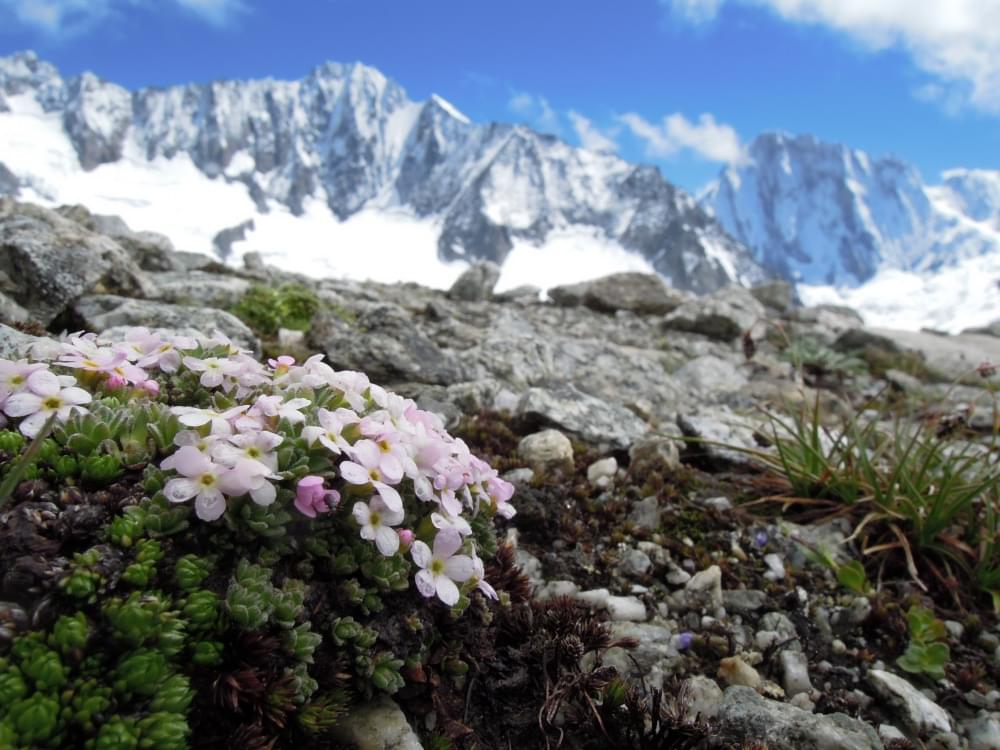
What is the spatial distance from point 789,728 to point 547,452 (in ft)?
9.07

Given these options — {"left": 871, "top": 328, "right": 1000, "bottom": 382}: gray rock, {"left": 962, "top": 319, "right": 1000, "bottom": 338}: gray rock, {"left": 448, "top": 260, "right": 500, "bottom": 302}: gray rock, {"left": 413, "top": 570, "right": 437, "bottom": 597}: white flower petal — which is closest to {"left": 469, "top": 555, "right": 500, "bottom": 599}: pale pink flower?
{"left": 413, "top": 570, "right": 437, "bottom": 597}: white flower petal

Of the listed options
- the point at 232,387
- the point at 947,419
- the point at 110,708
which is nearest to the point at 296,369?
the point at 232,387

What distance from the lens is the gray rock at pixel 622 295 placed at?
17031 millimetres

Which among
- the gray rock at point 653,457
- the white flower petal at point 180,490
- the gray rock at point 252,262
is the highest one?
the gray rock at point 252,262

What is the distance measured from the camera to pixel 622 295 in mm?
17125

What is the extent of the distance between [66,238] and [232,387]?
5.08 metres

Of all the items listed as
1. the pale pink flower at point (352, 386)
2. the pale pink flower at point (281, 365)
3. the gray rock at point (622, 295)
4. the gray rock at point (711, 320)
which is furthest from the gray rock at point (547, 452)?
the gray rock at point (622, 295)

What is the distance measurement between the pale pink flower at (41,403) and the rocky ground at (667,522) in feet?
2.74

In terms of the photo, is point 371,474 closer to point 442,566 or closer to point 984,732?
point 442,566

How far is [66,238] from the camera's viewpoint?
6660 millimetres

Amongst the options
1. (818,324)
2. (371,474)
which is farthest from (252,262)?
(371,474)

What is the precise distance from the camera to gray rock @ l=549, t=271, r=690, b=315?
17.0 m

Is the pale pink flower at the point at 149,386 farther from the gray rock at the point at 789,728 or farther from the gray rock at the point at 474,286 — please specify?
the gray rock at the point at 474,286

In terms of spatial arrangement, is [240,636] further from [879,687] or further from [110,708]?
[879,687]
